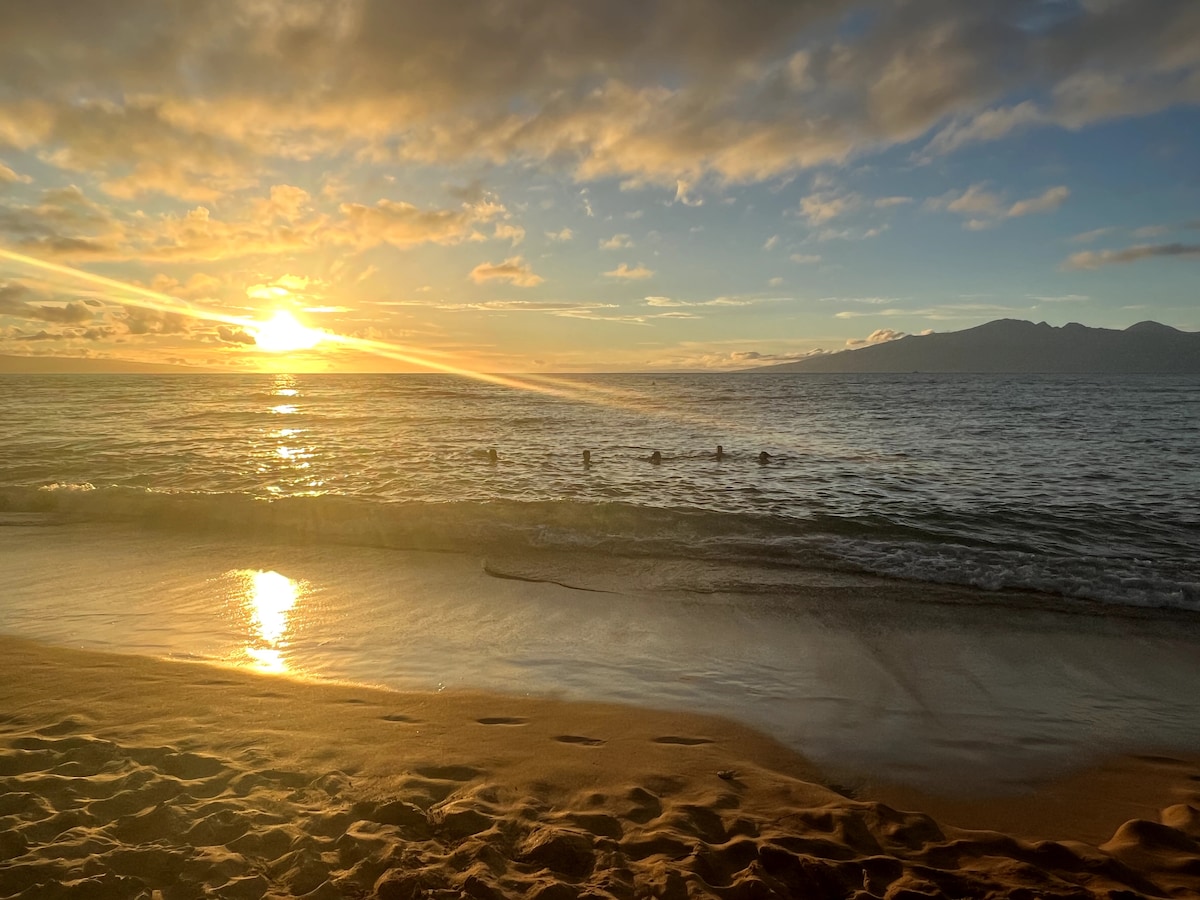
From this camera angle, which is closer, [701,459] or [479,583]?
[479,583]

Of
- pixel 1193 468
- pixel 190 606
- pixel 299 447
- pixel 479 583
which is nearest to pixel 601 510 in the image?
pixel 479 583

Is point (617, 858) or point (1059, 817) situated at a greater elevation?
point (617, 858)

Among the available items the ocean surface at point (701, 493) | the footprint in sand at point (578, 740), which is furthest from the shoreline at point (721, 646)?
the ocean surface at point (701, 493)

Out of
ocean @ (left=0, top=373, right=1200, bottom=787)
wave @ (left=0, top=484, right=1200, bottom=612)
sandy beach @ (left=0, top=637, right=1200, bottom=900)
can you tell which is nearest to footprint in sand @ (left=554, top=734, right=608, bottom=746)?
sandy beach @ (left=0, top=637, right=1200, bottom=900)

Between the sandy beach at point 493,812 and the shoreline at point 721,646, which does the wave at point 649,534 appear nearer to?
the shoreline at point 721,646

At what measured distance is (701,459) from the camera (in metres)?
27.9

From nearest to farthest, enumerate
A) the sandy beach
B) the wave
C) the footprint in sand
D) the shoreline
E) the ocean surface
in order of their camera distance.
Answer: the sandy beach → the footprint in sand → the shoreline → the wave → the ocean surface

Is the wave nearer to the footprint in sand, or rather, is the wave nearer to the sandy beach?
the footprint in sand

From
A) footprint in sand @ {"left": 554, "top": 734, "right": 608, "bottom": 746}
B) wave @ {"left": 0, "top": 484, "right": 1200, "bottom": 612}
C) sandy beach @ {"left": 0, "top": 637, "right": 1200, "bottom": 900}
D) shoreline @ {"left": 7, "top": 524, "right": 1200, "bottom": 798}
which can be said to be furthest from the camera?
wave @ {"left": 0, "top": 484, "right": 1200, "bottom": 612}

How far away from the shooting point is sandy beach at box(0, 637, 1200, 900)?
148 inches

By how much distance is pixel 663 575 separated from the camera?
38.3ft

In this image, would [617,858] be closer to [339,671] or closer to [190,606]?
[339,671]

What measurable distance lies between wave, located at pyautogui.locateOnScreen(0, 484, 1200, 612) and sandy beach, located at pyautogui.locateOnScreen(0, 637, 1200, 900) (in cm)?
578

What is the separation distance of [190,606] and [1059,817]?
1062 centimetres
